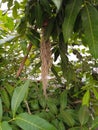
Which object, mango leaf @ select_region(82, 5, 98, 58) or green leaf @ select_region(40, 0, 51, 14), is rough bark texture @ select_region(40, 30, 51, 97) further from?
mango leaf @ select_region(82, 5, 98, 58)

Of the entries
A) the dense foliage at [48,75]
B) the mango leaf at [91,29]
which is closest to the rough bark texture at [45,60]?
the dense foliage at [48,75]

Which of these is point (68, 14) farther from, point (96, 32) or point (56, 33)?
point (56, 33)

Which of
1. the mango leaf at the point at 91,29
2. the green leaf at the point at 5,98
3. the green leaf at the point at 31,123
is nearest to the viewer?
the green leaf at the point at 31,123

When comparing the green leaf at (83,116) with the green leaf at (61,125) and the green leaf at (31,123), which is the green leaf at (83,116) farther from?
the green leaf at (31,123)

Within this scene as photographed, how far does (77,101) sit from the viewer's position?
1.12 m

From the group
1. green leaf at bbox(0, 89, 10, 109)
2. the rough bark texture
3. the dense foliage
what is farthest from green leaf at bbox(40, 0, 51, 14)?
green leaf at bbox(0, 89, 10, 109)

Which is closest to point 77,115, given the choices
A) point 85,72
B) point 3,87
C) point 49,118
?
point 49,118

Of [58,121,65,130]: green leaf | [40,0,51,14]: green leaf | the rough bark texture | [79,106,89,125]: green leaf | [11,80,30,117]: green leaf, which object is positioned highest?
[40,0,51,14]: green leaf

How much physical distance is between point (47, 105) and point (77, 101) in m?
0.16

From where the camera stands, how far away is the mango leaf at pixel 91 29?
84cm

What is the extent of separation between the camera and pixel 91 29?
0.85 meters

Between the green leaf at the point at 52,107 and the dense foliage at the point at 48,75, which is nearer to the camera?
the dense foliage at the point at 48,75

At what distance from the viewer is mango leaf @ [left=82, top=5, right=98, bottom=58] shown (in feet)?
2.77

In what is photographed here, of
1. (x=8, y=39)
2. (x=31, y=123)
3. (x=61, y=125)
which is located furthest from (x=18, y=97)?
(x=8, y=39)
